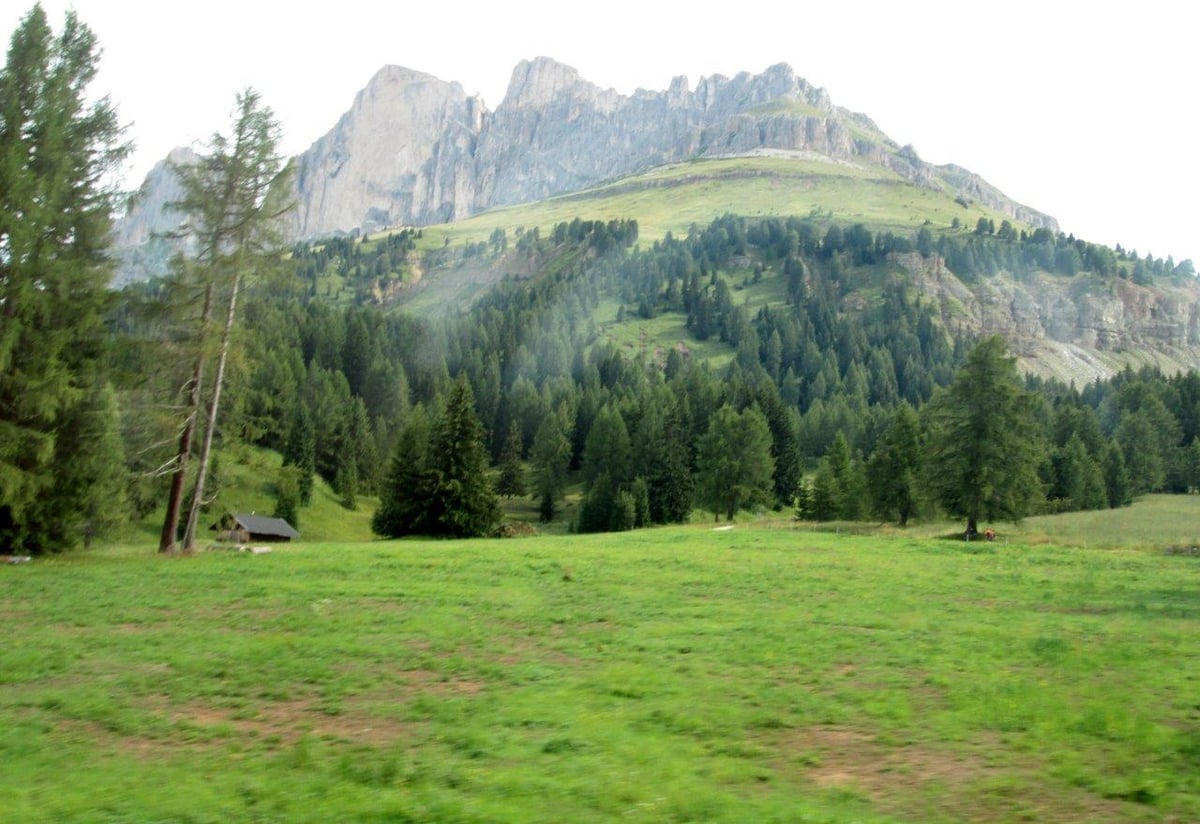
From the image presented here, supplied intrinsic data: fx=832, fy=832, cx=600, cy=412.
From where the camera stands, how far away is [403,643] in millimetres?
15398

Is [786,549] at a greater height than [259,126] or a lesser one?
A: lesser

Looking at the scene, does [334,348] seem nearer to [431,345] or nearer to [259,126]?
[431,345]

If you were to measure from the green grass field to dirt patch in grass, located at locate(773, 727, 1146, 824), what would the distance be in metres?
0.04

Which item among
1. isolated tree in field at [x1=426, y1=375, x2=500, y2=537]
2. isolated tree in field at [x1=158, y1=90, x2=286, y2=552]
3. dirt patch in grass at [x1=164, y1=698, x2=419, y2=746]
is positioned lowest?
dirt patch in grass at [x1=164, y1=698, x2=419, y2=746]

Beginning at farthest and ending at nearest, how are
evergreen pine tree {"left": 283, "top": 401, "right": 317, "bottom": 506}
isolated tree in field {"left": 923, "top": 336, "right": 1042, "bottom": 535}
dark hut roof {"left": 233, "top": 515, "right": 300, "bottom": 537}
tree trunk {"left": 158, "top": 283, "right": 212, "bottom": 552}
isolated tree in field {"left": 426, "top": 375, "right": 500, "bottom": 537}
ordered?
evergreen pine tree {"left": 283, "top": 401, "right": 317, "bottom": 506}
dark hut roof {"left": 233, "top": 515, "right": 300, "bottom": 537}
isolated tree in field {"left": 426, "top": 375, "right": 500, "bottom": 537}
isolated tree in field {"left": 923, "top": 336, "right": 1042, "bottom": 535}
tree trunk {"left": 158, "top": 283, "right": 212, "bottom": 552}

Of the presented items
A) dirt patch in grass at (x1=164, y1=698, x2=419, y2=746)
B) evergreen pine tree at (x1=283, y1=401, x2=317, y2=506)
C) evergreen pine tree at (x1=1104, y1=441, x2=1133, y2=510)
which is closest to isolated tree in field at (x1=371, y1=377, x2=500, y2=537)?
evergreen pine tree at (x1=283, y1=401, x2=317, y2=506)

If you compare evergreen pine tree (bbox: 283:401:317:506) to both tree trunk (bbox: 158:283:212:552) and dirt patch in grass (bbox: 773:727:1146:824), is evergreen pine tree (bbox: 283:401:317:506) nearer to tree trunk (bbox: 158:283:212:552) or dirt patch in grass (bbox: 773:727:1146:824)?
tree trunk (bbox: 158:283:212:552)

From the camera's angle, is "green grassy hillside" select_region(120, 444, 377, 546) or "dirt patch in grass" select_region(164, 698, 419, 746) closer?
"dirt patch in grass" select_region(164, 698, 419, 746)

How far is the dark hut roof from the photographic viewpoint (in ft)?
227

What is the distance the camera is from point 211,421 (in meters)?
29.8

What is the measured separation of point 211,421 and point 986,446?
42024 millimetres

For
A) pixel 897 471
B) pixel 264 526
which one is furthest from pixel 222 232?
pixel 897 471

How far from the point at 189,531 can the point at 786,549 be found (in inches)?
889

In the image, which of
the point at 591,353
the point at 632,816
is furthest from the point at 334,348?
the point at 632,816
